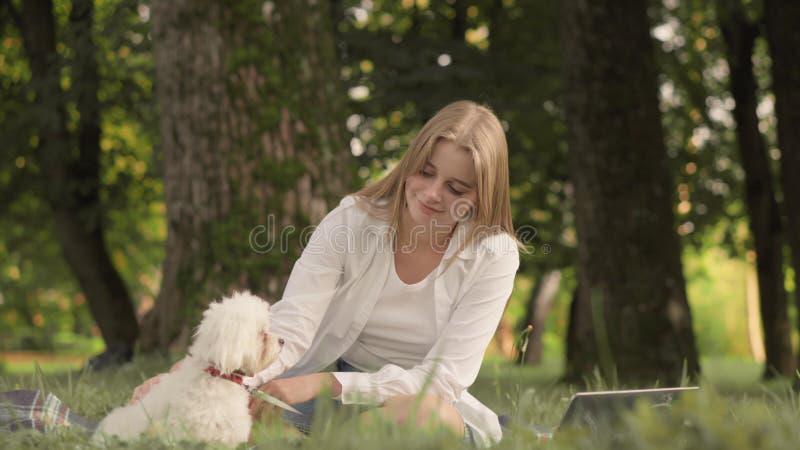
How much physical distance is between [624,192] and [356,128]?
4.44m

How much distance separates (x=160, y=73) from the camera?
21.7 ft

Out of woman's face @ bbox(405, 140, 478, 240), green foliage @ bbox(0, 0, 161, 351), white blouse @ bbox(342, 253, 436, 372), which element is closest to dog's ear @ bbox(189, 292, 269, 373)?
white blouse @ bbox(342, 253, 436, 372)

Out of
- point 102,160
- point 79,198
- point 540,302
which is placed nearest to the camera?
point 79,198

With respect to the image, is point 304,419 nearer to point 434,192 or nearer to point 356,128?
point 434,192

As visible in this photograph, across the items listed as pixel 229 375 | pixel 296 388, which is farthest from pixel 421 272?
pixel 229 375

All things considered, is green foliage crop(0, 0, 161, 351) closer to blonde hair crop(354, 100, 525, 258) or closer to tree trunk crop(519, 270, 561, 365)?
blonde hair crop(354, 100, 525, 258)

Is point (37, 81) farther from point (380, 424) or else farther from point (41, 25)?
point (380, 424)

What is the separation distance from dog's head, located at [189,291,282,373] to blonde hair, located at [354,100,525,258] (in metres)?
0.90

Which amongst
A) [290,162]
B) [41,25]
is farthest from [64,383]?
[41,25]

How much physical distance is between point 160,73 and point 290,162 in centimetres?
128

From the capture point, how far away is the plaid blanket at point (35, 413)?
326 cm

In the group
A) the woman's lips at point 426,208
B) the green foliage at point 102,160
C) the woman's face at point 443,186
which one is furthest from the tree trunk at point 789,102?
the green foliage at point 102,160

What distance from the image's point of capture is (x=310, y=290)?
3.82 meters

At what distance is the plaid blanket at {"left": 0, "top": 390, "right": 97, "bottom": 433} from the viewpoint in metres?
3.26
